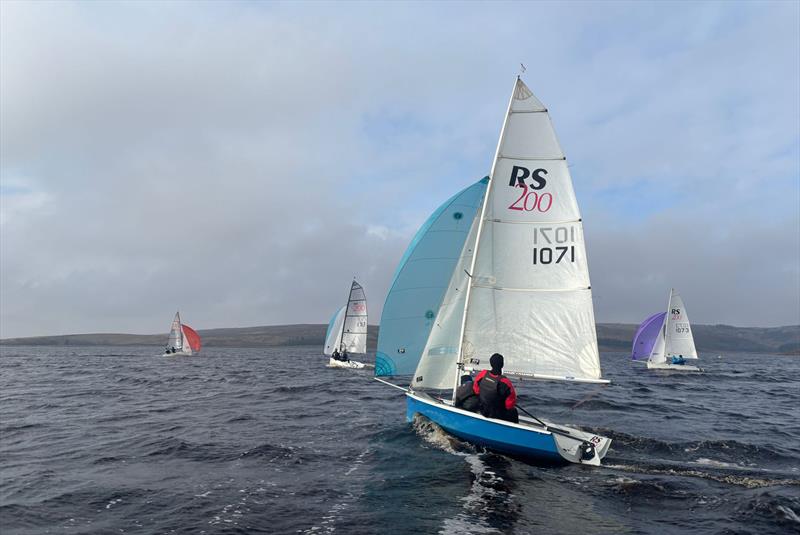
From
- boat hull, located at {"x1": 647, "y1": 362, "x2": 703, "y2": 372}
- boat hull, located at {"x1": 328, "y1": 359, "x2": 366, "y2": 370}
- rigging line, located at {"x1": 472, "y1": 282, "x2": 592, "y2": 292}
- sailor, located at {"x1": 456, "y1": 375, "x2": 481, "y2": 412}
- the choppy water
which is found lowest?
boat hull, located at {"x1": 647, "y1": 362, "x2": 703, "y2": 372}

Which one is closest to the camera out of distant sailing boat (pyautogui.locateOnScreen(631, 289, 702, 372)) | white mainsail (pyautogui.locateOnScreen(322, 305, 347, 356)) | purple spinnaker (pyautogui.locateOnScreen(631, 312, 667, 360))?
distant sailing boat (pyautogui.locateOnScreen(631, 289, 702, 372))

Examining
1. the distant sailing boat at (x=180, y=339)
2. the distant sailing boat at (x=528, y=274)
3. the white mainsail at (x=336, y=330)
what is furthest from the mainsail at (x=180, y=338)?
the distant sailing boat at (x=528, y=274)

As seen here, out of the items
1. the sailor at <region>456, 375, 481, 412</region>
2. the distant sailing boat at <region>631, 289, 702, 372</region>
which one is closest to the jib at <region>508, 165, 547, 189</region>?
the sailor at <region>456, 375, 481, 412</region>

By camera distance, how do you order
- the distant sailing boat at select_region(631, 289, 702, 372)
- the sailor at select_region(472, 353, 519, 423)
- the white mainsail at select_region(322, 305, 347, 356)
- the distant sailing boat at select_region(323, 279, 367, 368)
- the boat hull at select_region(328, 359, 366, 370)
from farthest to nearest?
the white mainsail at select_region(322, 305, 347, 356)
the distant sailing boat at select_region(631, 289, 702, 372)
the distant sailing boat at select_region(323, 279, 367, 368)
the boat hull at select_region(328, 359, 366, 370)
the sailor at select_region(472, 353, 519, 423)

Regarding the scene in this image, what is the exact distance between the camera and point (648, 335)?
5347 centimetres

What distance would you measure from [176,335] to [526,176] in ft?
227

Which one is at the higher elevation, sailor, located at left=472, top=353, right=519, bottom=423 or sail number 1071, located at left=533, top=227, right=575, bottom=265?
sail number 1071, located at left=533, top=227, right=575, bottom=265

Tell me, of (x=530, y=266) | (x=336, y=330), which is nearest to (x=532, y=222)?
(x=530, y=266)

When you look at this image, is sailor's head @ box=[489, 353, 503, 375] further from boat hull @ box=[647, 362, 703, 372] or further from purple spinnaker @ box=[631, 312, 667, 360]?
purple spinnaker @ box=[631, 312, 667, 360]

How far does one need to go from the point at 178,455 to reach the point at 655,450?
1250cm

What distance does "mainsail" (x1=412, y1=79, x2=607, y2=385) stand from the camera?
40.9 ft

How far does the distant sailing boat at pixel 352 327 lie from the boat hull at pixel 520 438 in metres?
35.3

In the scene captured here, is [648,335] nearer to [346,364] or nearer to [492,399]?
[346,364]

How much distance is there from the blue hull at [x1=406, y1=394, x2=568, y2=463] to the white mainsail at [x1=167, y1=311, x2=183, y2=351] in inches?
2578
